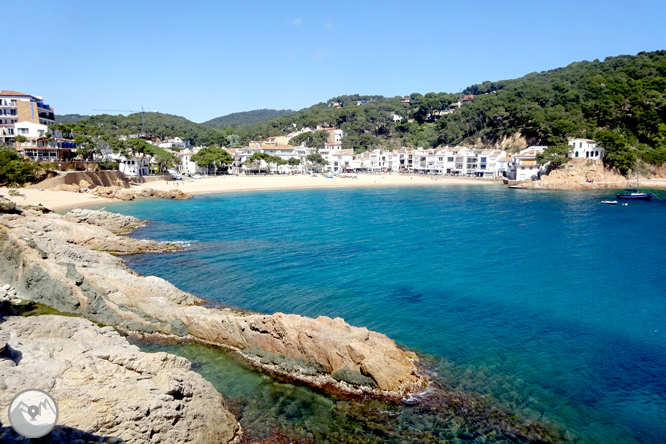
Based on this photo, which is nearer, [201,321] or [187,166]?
[201,321]

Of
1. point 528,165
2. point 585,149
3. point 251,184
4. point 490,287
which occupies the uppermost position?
point 585,149

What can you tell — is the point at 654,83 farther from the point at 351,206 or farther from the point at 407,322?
the point at 407,322

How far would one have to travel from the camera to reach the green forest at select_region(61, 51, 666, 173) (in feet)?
271

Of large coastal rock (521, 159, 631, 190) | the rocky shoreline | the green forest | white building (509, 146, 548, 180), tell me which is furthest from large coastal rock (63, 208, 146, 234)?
white building (509, 146, 548, 180)

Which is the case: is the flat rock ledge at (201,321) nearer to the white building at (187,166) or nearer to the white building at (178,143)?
the white building at (187,166)

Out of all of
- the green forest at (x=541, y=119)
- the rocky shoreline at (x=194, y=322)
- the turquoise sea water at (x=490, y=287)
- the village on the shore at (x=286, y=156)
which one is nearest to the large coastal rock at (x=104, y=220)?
the turquoise sea water at (x=490, y=287)

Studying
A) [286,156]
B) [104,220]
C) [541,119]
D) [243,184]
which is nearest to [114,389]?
[104,220]

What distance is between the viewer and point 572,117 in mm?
89188

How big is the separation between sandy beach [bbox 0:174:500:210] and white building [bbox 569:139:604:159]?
1563cm

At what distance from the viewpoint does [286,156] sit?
376 ft

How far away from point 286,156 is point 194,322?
333 ft

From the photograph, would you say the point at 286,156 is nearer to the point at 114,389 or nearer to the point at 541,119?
the point at 541,119

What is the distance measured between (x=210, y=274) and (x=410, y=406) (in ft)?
50.0

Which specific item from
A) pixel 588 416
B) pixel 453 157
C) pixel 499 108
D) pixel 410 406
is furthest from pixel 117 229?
pixel 499 108
